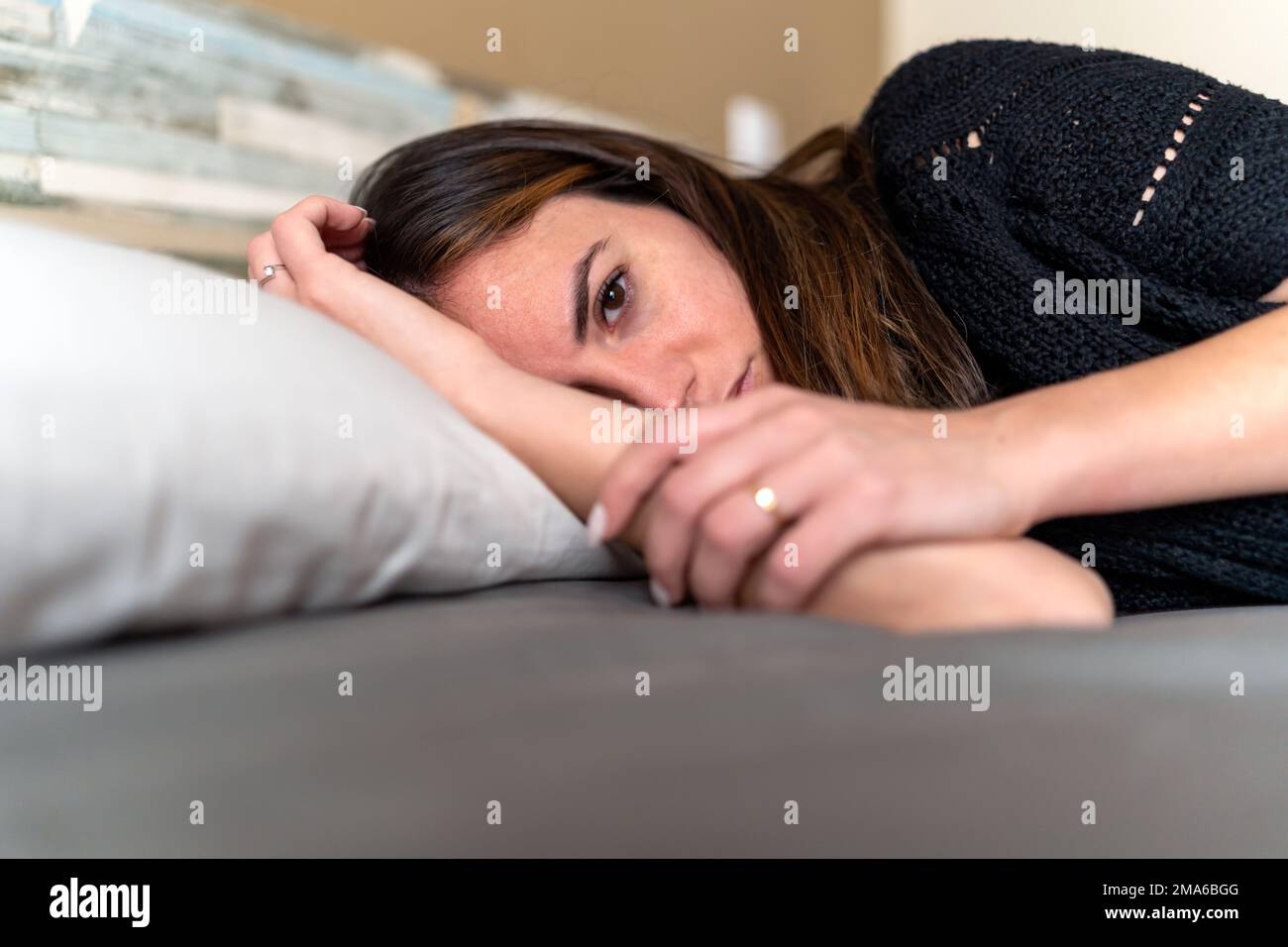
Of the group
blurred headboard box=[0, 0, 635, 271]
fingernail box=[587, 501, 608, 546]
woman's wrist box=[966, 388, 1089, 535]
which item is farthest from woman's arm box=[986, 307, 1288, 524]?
blurred headboard box=[0, 0, 635, 271]

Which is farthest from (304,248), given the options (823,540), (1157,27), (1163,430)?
(1157,27)

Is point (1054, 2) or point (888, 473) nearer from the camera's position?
point (888, 473)

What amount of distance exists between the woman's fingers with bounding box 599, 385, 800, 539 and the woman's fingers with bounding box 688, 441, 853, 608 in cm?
4

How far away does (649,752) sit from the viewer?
15.6 inches

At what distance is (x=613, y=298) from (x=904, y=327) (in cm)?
28

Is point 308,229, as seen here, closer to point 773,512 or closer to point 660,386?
point 660,386

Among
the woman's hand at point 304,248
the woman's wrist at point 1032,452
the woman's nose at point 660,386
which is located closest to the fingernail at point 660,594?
the woman's wrist at point 1032,452

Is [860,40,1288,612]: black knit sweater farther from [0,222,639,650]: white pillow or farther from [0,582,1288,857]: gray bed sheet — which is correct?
[0,222,639,650]: white pillow
